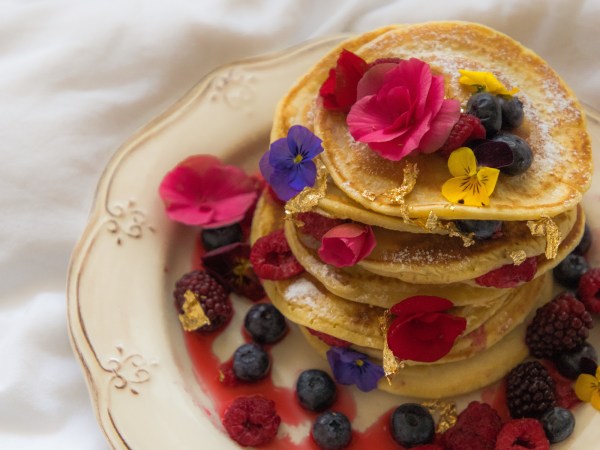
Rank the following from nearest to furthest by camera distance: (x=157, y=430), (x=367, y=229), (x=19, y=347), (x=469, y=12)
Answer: (x=367, y=229)
(x=157, y=430)
(x=19, y=347)
(x=469, y=12)

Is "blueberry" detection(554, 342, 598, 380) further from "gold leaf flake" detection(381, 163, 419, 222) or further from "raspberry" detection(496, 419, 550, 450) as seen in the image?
"gold leaf flake" detection(381, 163, 419, 222)

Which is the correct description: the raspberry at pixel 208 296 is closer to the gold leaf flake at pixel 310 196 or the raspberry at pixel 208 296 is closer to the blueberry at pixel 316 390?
the blueberry at pixel 316 390

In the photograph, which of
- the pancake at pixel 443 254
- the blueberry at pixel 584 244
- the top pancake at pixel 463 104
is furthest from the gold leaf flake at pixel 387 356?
the blueberry at pixel 584 244

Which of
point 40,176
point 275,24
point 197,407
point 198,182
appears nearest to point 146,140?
point 198,182

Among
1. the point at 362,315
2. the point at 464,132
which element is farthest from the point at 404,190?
the point at 362,315

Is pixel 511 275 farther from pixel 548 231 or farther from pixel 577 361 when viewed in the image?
pixel 577 361

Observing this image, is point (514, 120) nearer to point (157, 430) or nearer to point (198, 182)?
point (198, 182)
